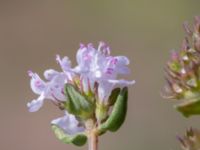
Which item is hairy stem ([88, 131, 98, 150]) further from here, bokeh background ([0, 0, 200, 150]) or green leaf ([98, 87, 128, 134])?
bokeh background ([0, 0, 200, 150])

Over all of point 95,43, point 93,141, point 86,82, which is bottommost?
point 93,141

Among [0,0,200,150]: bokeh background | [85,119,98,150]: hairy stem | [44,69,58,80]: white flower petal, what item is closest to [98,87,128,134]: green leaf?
[85,119,98,150]: hairy stem

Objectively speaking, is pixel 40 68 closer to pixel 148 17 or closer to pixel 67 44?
pixel 67 44

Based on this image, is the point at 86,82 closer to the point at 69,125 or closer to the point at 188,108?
the point at 69,125

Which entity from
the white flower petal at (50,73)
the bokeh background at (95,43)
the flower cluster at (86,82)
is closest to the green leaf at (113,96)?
the flower cluster at (86,82)

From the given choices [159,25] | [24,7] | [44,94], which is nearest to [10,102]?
[159,25]

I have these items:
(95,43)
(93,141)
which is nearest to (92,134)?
(93,141)

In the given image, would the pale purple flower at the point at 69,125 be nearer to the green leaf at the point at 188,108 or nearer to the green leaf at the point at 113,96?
the green leaf at the point at 113,96
